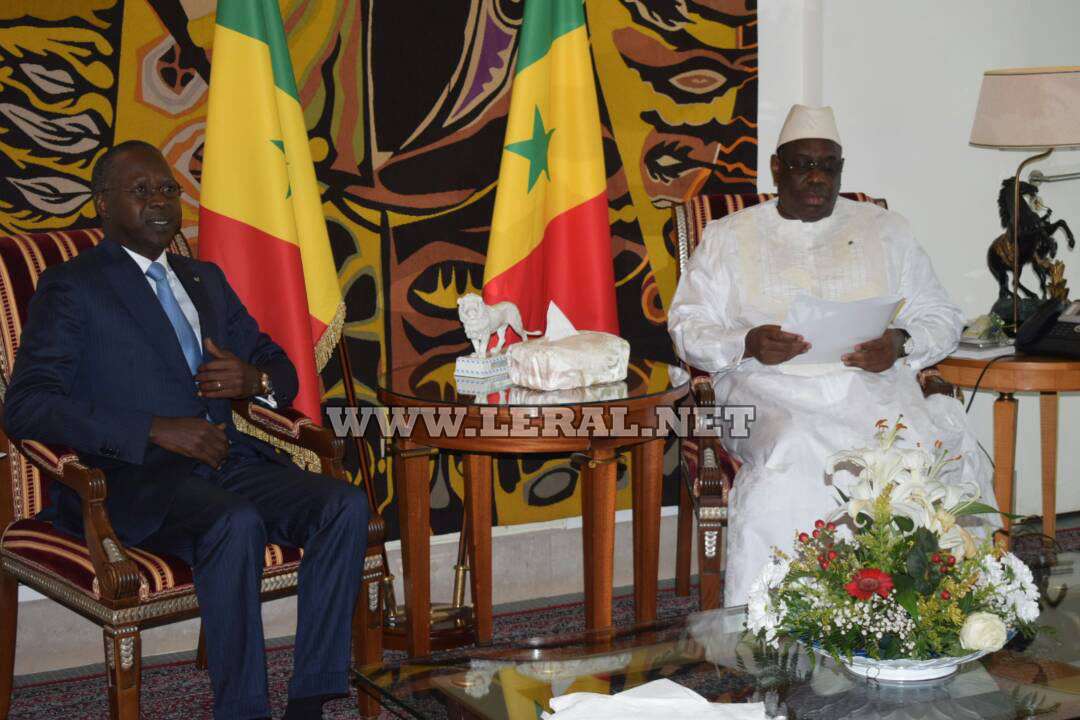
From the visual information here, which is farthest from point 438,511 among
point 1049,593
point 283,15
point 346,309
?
point 1049,593

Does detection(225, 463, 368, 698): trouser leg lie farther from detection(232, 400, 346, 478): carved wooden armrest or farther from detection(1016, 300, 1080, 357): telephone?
detection(1016, 300, 1080, 357): telephone

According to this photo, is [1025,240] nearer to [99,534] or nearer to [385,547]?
[385,547]

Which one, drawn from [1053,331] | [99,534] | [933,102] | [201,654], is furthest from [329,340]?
[933,102]

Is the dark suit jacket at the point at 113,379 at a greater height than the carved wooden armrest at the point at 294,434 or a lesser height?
greater

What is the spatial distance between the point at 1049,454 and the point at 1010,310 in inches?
23.2

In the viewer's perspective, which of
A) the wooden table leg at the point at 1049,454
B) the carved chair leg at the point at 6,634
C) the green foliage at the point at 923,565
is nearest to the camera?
the green foliage at the point at 923,565

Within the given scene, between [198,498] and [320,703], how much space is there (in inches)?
25.2

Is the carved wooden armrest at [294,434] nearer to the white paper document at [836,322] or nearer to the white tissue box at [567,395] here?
the white tissue box at [567,395]

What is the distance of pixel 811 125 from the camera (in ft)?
13.5

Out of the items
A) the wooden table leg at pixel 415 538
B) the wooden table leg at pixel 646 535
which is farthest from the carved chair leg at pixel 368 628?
the wooden table leg at pixel 646 535

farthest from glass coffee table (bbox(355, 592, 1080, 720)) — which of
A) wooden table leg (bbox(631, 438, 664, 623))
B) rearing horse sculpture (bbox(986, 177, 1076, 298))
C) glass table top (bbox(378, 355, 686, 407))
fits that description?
rearing horse sculpture (bbox(986, 177, 1076, 298))

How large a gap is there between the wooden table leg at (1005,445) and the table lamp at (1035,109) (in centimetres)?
96

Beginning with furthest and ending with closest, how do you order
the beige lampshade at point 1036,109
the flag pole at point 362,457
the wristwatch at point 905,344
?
the beige lampshade at point 1036,109, the flag pole at point 362,457, the wristwatch at point 905,344

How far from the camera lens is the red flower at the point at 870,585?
2.32 meters
